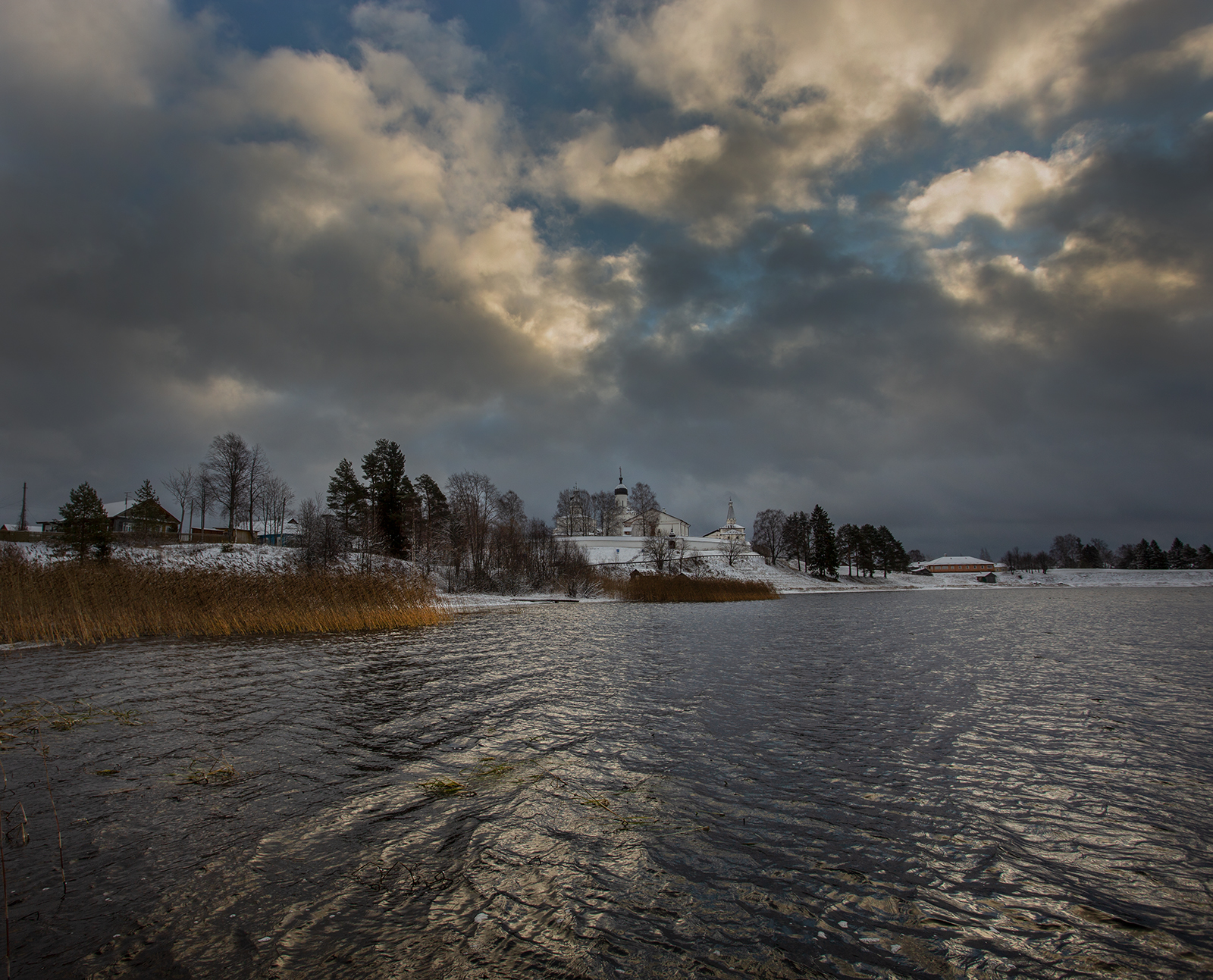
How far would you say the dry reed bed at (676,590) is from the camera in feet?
164

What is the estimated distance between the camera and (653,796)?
22.9 feet

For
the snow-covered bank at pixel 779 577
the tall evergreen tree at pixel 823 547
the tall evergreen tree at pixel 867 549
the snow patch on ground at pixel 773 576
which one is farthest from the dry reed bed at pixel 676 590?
the tall evergreen tree at pixel 867 549

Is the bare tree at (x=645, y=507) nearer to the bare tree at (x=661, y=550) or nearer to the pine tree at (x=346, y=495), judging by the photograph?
the bare tree at (x=661, y=550)

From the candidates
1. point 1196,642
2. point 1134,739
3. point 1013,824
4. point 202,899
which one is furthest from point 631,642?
point 1196,642

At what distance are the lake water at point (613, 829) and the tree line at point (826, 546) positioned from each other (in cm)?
11145

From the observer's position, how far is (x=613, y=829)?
20.0 feet

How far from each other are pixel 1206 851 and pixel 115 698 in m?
16.2

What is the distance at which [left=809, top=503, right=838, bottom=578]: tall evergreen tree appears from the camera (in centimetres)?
11881

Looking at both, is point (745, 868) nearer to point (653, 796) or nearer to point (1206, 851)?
point (653, 796)

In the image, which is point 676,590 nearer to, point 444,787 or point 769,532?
point 444,787

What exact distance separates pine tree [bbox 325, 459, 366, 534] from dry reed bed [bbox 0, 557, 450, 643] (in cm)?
5147

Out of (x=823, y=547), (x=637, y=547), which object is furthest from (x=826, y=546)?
(x=637, y=547)

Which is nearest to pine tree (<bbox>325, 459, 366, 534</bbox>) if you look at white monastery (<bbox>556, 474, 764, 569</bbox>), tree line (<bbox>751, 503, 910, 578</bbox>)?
white monastery (<bbox>556, 474, 764, 569</bbox>)

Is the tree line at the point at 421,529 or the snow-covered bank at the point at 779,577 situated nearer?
the snow-covered bank at the point at 779,577
